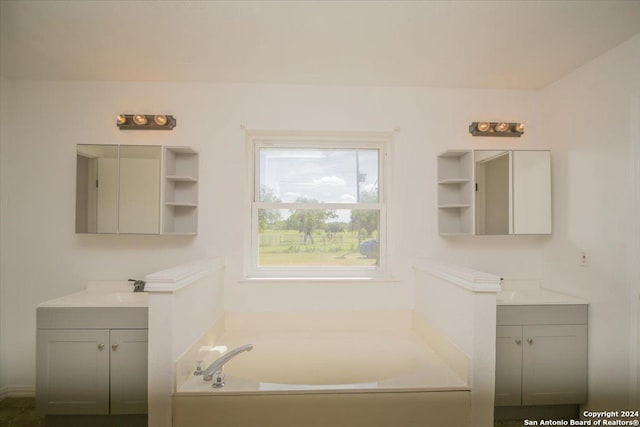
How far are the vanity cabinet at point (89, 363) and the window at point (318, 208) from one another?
1.02 meters

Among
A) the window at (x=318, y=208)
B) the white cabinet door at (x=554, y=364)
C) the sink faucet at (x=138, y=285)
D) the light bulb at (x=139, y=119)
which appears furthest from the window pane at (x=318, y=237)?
the white cabinet door at (x=554, y=364)

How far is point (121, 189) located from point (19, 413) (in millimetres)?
1646

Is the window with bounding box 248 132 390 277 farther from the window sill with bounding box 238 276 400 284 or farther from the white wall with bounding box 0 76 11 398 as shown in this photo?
the white wall with bounding box 0 76 11 398

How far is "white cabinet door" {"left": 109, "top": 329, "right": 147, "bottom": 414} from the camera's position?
2021 millimetres

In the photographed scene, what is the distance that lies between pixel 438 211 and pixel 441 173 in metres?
0.31

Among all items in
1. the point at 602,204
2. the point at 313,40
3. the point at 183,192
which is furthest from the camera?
the point at 183,192

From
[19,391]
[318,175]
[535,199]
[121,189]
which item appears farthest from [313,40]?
[19,391]

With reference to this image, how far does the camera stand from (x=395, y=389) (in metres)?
1.72

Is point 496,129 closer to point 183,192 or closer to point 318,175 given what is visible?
point 318,175

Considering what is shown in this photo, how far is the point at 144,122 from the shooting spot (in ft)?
8.27

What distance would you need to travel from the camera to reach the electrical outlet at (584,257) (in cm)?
225

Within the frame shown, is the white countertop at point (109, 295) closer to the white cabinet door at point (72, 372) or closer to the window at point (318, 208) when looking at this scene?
the white cabinet door at point (72, 372)

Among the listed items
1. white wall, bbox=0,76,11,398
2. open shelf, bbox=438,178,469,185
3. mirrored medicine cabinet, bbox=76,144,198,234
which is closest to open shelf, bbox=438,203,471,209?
Answer: open shelf, bbox=438,178,469,185

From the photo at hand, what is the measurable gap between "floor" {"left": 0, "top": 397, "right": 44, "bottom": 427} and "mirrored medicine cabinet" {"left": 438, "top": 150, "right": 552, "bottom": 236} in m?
3.24
